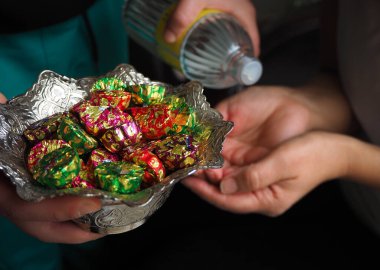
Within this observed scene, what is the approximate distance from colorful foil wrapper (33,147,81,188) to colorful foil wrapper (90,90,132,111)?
4.0 inches

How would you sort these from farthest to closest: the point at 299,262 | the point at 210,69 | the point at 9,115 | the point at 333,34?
1. the point at 333,34
2. the point at 210,69
3. the point at 299,262
4. the point at 9,115

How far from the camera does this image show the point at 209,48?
92 centimetres

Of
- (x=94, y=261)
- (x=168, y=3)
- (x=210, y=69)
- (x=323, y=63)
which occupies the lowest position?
(x=94, y=261)

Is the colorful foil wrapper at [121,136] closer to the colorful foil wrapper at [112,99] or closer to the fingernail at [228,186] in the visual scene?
the colorful foil wrapper at [112,99]

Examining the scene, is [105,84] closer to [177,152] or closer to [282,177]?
[177,152]

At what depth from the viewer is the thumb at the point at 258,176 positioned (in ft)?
2.45

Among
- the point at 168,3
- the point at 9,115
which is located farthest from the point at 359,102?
the point at 9,115

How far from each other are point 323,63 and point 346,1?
0.20 m

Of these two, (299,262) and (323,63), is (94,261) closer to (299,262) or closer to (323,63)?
(299,262)

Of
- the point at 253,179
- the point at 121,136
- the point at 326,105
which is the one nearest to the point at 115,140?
the point at 121,136

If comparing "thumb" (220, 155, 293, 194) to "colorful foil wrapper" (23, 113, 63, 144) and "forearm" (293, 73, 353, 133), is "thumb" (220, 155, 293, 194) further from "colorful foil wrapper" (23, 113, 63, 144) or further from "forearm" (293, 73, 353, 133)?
"colorful foil wrapper" (23, 113, 63, 144)

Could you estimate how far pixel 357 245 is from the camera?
0.83 metres

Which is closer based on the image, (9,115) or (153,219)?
(9,115)

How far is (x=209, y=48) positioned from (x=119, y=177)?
499 millimetres
